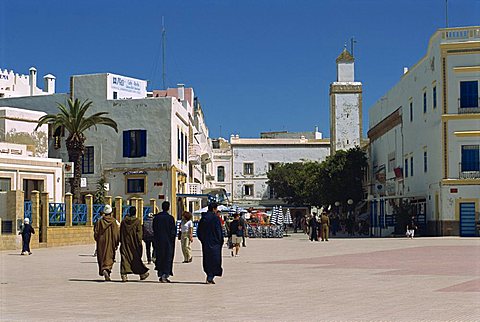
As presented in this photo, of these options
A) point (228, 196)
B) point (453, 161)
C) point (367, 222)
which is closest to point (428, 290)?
point (453, 161)

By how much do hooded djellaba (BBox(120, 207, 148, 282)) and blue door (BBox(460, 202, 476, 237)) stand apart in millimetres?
32557

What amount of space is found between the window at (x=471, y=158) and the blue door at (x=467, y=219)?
213 cm

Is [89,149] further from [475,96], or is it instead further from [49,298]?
[49,298]

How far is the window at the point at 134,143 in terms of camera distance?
53.5 metres

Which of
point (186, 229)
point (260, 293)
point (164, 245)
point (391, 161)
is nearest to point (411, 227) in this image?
point (391, 161)

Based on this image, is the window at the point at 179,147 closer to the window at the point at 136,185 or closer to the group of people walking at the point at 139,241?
the window at the point at 136,185

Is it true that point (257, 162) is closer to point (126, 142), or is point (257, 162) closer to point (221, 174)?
point (221, 174)

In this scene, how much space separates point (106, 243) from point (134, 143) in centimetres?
3604

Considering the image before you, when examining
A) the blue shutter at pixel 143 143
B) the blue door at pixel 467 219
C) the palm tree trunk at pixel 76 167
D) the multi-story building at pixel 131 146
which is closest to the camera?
the blue door at pixel 467 219

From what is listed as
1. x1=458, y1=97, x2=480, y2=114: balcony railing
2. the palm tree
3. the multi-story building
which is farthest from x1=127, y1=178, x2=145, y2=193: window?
x1=458, y1=97, x2=480, y2=114: balcony railing

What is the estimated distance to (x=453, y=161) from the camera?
155 feet

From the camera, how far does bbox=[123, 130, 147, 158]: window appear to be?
53.5 meters

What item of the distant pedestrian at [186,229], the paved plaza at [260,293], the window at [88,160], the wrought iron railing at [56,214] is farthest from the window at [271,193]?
the paved plaza at [260,293]

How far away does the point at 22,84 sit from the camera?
89250 mm
